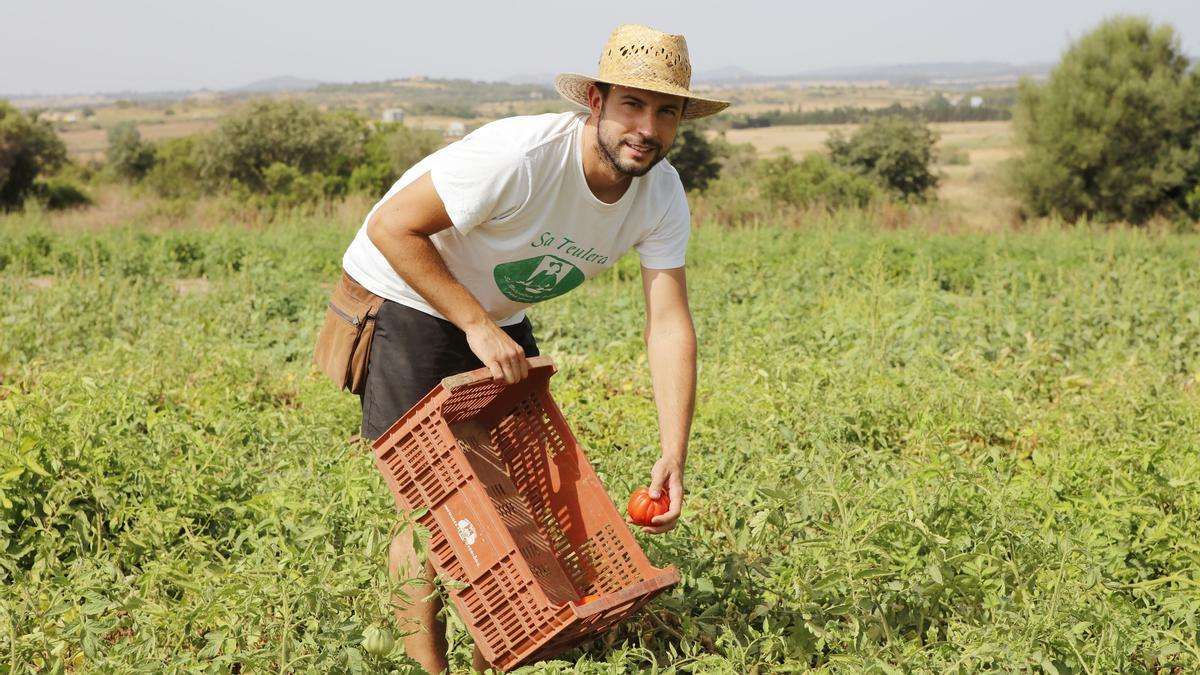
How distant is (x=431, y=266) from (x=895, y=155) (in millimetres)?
34934

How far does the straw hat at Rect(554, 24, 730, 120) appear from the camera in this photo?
96.8 inches

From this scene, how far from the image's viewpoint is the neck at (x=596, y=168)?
2523mm

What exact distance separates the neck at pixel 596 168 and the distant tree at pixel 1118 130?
26225 mm

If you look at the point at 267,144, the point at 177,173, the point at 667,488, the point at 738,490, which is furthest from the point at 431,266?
the point at 177,173

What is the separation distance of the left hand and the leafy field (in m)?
0.23

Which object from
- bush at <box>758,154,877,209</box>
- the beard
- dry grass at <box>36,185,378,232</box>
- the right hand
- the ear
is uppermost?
the ear

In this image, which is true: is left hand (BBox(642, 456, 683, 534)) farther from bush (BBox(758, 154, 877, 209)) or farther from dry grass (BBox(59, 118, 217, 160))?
dry grass (BBox(59, 118, 217, 160))

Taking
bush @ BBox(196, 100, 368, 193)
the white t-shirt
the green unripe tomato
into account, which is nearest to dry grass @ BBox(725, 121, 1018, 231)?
the white t-shirt

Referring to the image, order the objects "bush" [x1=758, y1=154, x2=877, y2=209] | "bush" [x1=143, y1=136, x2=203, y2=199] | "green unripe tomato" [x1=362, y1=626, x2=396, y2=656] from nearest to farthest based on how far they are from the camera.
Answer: "green unripe tomato" [x1=362, y1=626, x2=396, y2=656] < "bush" [x1=758, y1=154, x2=877, y2=209] < "bush" [x1=143, y1=136, x2=203, y2=199]

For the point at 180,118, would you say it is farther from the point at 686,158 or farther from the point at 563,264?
the point at 563,264

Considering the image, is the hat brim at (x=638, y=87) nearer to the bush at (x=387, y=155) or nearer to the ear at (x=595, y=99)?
the ear at (x=595, y=99)

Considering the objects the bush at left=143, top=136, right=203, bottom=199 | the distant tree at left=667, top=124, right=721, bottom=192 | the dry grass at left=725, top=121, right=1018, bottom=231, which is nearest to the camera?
the dry grass at left=725, top=121, right=1018, bottom=231

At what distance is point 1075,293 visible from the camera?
24.0ft

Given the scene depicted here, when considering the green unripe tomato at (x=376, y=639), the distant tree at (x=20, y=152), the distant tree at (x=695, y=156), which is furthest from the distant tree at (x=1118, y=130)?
the distant tree at (x=20, y=152)
